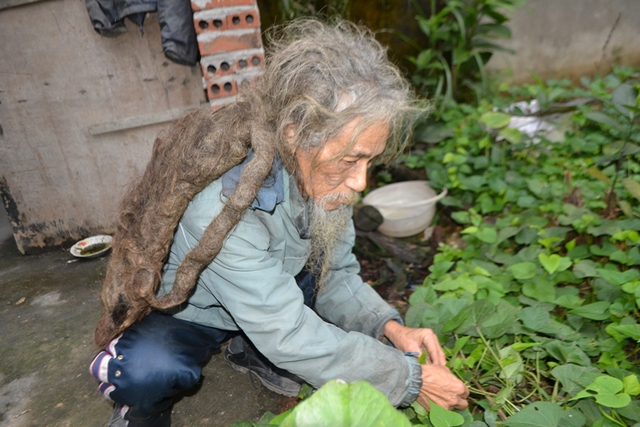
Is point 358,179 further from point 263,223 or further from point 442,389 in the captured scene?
point 442,389

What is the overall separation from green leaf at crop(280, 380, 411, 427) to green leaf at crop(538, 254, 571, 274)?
1.48 metres

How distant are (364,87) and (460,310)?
39.0 inches

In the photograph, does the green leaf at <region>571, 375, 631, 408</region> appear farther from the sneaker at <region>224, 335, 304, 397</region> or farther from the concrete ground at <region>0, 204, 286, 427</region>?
the concrete ground at <region>0, 204, 286, 427</region>

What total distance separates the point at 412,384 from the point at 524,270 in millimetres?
964

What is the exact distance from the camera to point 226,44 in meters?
2.65

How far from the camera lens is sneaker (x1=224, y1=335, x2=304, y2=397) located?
1937 mm

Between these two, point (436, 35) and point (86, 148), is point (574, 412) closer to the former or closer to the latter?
point (86, 148)

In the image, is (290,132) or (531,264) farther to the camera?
(531,264)

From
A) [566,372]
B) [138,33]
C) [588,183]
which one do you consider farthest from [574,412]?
[138,33]

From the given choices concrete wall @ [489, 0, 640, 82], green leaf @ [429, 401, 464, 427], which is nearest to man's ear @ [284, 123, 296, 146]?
green leaf @ [429, 401, 464, 427]

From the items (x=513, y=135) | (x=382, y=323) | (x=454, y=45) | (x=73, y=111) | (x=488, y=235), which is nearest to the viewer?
(x=382, y=323)

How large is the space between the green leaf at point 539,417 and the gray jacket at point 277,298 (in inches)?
11.8

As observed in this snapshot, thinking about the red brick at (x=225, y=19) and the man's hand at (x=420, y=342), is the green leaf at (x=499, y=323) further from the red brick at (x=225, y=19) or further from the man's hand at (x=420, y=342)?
the red brick at (x=225, y=19)

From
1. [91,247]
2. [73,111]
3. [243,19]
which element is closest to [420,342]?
[243,19]
